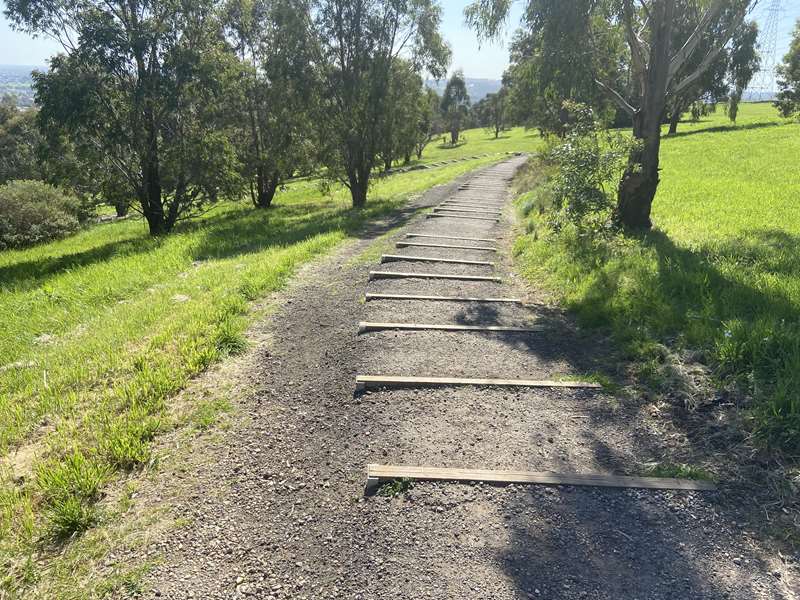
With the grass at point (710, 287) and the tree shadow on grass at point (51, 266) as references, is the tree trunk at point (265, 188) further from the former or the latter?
the grass at point (710, 287)

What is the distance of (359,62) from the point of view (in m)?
18.4

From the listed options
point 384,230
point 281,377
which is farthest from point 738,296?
point 384,230

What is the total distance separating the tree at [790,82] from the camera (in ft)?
118

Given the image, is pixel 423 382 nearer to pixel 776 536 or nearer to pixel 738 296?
pixel 776 536

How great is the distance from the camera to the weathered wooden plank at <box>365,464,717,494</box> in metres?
3.51

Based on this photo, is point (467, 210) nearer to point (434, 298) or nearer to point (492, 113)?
point (434, 298)

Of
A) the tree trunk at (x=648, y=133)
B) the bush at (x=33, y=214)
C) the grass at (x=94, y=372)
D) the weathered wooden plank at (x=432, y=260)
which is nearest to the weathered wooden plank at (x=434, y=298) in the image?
the grass at (x=94, y=372)

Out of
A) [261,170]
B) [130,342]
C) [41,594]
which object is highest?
[261,170]

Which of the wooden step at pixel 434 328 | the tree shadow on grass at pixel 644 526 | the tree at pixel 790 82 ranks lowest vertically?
the tree shadow on grass at pixel 644 526

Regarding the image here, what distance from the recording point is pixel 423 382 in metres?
4.95

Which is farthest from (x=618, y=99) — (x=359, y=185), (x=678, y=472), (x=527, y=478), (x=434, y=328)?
(x=359, y=185)

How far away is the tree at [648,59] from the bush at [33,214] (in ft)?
65.1

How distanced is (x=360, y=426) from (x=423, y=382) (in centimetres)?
91

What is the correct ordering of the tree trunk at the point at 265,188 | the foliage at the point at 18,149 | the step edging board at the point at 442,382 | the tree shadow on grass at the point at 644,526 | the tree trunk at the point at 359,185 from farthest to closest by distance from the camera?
the foliage at the point at 18,149 → the tree trunk at the point at 265,188 → the tree trunk at the point at 359,185 → the step edging board at the point at 442,382 → the tree shadow on grass at the point at 644,526
